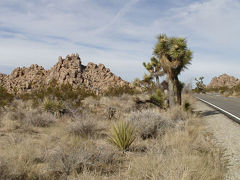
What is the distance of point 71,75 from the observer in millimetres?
57750

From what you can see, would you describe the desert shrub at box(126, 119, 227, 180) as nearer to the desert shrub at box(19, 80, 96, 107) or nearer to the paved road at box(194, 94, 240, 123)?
the paved road at box(194, 94, 240, 123)

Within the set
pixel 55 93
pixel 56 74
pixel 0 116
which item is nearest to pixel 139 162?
pixel 0 116

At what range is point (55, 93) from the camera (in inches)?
663

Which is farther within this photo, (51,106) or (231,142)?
(51,106)

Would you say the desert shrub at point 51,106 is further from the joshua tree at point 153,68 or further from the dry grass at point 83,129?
the joshua tree at point 153,68

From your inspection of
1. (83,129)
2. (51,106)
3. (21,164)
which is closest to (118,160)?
(21,164)

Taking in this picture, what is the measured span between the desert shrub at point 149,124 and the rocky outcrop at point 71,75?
45.4 meters

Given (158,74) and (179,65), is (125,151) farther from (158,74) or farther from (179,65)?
(158,74)

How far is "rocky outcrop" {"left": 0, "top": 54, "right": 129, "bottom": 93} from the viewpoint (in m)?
56.6

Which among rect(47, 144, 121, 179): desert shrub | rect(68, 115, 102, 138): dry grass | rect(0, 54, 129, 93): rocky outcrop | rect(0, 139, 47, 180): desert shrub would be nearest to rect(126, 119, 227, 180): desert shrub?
rect(47, 144, 121, 179): desert shrub

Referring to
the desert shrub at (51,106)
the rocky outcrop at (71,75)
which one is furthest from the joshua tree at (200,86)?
the desert shrub at (51,106)

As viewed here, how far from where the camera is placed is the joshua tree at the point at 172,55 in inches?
584

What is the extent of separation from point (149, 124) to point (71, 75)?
50.9 m

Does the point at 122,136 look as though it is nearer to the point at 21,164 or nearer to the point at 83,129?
the point at 83,129
